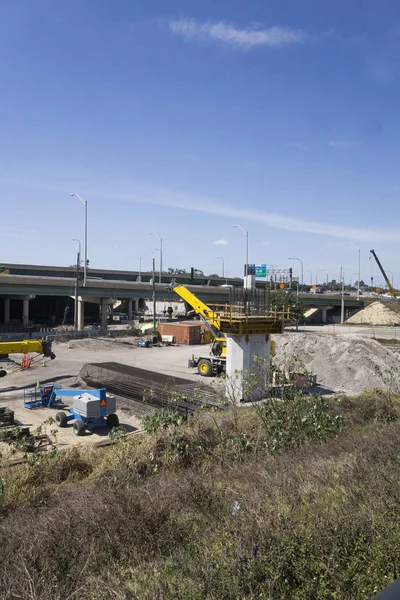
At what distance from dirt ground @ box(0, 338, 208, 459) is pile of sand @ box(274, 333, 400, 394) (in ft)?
24.7

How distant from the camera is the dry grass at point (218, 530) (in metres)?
5.41

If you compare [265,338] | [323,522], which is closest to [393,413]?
[265,338]

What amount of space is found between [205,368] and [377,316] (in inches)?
2374

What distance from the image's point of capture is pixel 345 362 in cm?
2998

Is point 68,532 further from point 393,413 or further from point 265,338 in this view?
point 265,338

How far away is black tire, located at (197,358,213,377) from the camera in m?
31.4

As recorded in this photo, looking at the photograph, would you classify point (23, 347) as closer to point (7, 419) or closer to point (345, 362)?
point (7, 419)

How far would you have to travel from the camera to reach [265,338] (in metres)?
24.6

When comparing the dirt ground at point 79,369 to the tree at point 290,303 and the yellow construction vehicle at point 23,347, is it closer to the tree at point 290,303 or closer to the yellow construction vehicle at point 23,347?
the yellow construction vehicle at point 23,347

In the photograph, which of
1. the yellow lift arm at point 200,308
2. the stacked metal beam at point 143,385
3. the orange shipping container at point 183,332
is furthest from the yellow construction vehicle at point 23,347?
the orange shipping container at point 183,332

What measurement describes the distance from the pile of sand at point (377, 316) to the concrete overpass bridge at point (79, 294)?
7.87 m

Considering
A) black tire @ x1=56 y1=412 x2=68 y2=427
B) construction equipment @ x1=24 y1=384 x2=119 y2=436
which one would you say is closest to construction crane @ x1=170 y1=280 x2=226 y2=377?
construction equipment @ x1=24 y1=384 x2=119 y2=436

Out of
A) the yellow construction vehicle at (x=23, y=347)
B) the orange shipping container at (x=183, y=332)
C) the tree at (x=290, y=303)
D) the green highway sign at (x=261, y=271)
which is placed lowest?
the orange shipping container at (x=183, y=332)

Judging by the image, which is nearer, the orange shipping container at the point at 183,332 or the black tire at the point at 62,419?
the black tire at the point at 62,419
